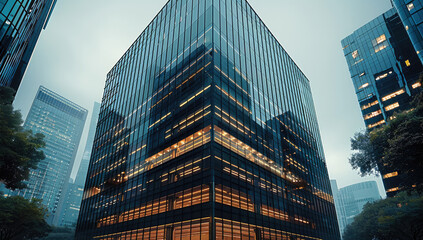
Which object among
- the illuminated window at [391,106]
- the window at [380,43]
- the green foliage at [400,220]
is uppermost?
the window at [380,43]

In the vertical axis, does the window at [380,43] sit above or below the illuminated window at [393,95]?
above

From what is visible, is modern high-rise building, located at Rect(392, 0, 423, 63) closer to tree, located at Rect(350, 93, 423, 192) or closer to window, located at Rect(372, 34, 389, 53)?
tree, located at Rect(350, 93, 423, 192)

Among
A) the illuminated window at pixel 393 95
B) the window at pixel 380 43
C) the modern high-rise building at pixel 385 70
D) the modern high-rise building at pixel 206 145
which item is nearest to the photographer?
the modern high-rise building at pixel 206 145

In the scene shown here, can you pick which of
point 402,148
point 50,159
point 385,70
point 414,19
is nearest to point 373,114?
point 385,70

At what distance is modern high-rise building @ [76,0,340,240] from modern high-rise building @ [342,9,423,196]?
1827 inches

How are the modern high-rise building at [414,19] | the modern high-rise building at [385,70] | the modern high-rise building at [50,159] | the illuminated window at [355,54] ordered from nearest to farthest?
the modern high-rise building at [414,19], the modern high-rise building at [385,70], the illuminated window at [355,54], the modern high-rise building at [50,159]

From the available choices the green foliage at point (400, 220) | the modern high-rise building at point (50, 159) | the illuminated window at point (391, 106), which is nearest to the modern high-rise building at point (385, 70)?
the illuminated window at point (391, 106)

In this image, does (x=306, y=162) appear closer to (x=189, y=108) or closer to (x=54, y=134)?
(x=189, y=108)

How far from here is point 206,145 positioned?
2688 centimetres

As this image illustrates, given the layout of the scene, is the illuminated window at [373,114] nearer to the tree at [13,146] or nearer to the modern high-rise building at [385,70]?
the modern high-rise building at [385,70]

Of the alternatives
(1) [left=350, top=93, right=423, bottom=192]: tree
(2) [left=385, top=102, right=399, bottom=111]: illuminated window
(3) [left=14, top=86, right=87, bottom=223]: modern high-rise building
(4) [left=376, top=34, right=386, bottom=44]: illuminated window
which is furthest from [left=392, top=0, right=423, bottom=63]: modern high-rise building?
(3) [left=14, top=86, right=87, bottom=223]: modern high-rise building

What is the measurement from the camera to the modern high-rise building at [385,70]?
7350cm

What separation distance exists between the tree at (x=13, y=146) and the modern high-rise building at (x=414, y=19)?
236 ft

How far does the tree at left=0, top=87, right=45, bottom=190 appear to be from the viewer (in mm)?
21822
